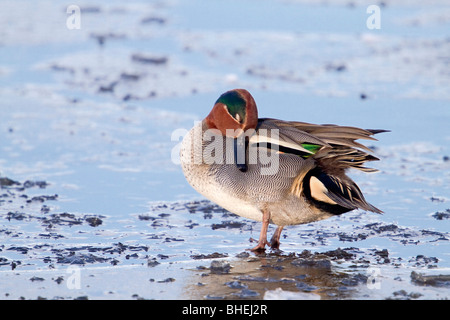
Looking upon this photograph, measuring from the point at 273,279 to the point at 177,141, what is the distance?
331 cm

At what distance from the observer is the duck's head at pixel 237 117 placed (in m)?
4.51

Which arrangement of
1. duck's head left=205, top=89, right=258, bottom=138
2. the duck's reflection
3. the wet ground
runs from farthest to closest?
1. duck's head left=205, top=89, right=258, bottom=138
2. the wet ground
3. the duck's reflection

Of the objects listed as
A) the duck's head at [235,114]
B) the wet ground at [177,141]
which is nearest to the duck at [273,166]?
the duck's head at [235,114]

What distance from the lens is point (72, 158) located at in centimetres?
652

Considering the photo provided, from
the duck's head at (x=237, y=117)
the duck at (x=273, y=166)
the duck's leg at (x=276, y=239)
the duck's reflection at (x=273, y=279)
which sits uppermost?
the duck's head at (x=237, y=117)

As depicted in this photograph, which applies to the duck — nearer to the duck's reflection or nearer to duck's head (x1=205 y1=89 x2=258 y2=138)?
duck's head (x1=205 y1=89 x2=258 y2=138)

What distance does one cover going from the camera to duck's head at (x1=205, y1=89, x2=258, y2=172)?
4.51 metres

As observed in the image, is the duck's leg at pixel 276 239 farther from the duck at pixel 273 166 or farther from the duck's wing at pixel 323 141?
the duck's wing at pixel 323 141

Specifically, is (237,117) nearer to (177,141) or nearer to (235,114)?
(235,114)

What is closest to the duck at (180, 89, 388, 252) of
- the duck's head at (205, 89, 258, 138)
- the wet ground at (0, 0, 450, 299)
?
the duck's head at (205, 89, 258, 138)

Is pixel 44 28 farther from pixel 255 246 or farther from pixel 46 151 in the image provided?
pixel 255 246

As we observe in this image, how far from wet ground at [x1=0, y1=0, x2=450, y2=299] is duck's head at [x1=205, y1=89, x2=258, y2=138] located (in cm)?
74
